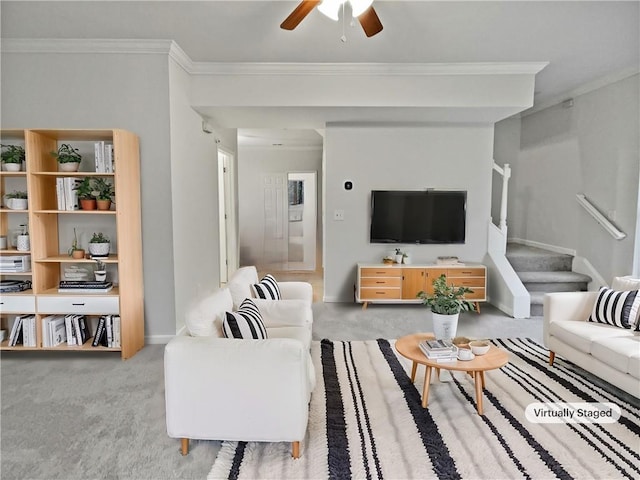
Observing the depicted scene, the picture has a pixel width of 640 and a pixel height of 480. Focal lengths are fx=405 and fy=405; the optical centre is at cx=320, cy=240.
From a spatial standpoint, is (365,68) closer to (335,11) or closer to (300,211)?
(335,11)

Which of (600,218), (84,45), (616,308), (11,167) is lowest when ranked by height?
(616,308)

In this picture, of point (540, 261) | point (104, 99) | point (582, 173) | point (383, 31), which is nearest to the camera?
point (383, 31)

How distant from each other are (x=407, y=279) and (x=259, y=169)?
→ 4683 mm

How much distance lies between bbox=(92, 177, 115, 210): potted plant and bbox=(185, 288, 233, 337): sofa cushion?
61.5 inches

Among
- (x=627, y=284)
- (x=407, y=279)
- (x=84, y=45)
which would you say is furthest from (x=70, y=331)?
(x=627, y=284)

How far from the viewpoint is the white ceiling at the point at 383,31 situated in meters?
2.96

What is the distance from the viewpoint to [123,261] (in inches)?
134

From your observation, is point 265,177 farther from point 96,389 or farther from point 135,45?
point 96,389

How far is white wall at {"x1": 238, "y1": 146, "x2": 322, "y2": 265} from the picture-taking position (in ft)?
27.8

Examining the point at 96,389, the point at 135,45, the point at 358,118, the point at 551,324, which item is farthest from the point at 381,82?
the point at 96,389

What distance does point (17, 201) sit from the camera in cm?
338

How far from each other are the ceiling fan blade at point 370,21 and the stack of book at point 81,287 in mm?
2907

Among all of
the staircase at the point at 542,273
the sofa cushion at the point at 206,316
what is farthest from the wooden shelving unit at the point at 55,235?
the staircase at the point at 542,273

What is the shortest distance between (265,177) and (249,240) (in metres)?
1.38
